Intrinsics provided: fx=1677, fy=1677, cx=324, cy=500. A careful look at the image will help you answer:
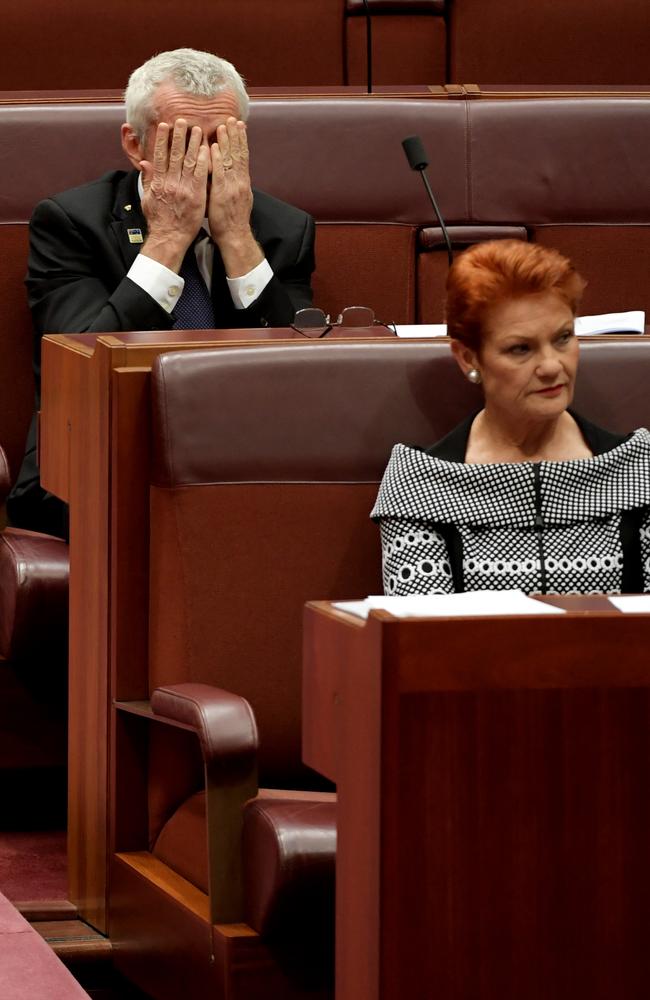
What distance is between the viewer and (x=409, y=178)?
4.42 feet

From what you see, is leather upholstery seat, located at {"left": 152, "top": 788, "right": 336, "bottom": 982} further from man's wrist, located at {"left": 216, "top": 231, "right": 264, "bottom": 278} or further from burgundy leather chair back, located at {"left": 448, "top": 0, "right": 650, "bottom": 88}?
burgundy leather chair back, located at {"left": 448, "top": 0, "right": 650, "bottom": 88}

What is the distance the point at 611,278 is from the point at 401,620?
780 mm

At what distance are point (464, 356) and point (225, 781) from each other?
0.89 feet

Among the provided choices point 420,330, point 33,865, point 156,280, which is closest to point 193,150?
point 156,280

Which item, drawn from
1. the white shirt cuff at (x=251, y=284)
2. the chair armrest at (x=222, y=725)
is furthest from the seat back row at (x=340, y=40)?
the chair armrest at (x=222, y=725)

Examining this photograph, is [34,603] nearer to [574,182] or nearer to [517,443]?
[517,443]

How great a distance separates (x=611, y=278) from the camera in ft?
4.48

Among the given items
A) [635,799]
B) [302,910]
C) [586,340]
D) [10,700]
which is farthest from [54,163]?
[635,799]

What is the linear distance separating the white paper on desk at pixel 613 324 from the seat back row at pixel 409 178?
299 mm

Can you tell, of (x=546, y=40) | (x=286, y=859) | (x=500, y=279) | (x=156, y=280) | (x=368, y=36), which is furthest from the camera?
(x=546, y=40)

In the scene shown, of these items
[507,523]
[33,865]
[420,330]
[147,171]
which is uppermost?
[147,171]

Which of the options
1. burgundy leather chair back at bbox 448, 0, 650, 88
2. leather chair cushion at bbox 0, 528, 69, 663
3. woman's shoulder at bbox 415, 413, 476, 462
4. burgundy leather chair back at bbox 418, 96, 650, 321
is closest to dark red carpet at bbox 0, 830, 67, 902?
leather chair cushion at bbox 0, 528, 69, 663

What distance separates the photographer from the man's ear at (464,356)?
926mm

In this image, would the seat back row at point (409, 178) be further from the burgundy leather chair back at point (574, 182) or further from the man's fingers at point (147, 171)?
the man's fingers at point (147, 171)
